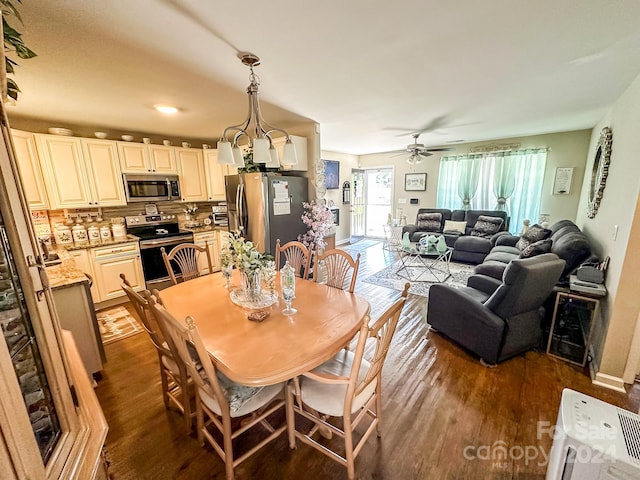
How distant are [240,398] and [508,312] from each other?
2188 millimetres

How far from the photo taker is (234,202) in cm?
352

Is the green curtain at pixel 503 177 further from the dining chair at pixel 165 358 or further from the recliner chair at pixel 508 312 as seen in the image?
the dining chair at pixel 165 358

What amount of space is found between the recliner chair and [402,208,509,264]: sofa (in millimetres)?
2804

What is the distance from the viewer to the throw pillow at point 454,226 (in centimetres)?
548

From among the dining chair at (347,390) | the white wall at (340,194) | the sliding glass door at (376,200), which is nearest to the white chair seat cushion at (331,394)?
the dining chair at (347,390)

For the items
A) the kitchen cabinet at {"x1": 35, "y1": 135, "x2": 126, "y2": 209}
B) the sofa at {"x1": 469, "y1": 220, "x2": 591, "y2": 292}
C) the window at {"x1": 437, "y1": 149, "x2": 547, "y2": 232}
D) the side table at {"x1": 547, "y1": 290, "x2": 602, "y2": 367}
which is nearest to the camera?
the side table at {"x1": 547, "y1": 290, "x2": 602, "y2": 367}

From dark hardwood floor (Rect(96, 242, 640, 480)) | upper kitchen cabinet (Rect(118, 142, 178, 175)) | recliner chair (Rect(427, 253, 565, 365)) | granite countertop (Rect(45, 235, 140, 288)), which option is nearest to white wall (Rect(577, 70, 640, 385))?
dark hardwood floor (Rect(96, 242, 640, 480))

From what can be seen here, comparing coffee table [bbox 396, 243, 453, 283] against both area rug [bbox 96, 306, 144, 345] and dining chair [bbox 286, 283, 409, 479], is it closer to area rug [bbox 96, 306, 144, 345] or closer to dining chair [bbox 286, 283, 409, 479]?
dining chair [bbox 286, 283, 409, 479]

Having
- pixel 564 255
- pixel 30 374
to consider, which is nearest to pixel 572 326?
pixel 564 255

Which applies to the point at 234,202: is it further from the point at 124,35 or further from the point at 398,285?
the point at 398,285

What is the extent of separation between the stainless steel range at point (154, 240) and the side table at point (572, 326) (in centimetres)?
466

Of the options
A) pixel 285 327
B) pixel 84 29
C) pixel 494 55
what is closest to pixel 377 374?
pixel 285 327

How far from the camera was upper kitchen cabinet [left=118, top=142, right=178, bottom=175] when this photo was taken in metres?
3.55

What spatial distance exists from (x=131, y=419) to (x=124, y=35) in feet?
8.15
